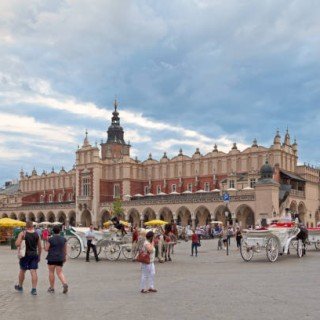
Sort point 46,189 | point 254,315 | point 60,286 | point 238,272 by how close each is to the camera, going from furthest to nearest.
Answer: point 46,189, point 238,272, point 60,286, point 254,315

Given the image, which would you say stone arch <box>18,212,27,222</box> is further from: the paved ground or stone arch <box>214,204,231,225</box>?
the paved ground

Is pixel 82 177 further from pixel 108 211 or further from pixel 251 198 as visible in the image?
pixel 251 198

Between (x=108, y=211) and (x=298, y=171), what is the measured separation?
25156 mm

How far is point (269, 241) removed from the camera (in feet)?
63.2

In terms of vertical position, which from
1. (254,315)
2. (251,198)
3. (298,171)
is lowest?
(254,315)

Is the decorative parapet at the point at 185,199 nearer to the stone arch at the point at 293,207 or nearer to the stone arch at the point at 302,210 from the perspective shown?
the stone arch at the point at 293,207

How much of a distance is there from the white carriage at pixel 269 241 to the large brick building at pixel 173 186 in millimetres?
27878

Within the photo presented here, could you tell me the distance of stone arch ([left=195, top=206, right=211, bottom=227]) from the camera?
6243 cm

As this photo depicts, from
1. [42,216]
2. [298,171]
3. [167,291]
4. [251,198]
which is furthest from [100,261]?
[42,216]

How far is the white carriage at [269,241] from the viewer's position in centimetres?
1912

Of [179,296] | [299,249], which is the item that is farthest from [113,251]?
[179,296]

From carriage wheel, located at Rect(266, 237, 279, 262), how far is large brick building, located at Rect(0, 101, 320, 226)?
2842 centimetres

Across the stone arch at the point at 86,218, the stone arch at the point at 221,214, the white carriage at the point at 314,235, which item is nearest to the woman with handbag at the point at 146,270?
the white carriage at the point at 314,235

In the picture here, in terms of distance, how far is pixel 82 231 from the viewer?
2216 centimetres
